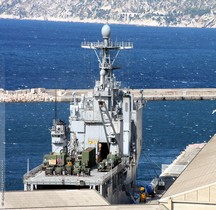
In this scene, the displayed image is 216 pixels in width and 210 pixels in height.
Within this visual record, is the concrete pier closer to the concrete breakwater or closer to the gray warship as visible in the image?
the concrete breakwater

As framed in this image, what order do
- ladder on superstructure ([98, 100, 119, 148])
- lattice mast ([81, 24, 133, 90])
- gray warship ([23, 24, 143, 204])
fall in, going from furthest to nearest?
lattice mast ([81, 24, 133, 90]), ladder on superstructure ([98, 100, 119, 148]), gray warship ([23, 24, 143, 204])

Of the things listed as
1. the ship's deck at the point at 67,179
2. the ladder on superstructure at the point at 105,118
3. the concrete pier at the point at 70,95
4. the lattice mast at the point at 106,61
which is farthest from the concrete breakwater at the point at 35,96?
the ship's deck at the point at 67,179

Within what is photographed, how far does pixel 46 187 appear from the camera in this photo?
53.4m

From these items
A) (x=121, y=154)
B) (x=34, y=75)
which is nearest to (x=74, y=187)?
(x=121, y=154)

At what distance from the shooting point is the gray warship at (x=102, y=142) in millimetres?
54375

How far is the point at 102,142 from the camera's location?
59.1 metres

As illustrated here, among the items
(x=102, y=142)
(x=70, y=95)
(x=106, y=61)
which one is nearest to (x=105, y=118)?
Answer: (x=102, y=142)

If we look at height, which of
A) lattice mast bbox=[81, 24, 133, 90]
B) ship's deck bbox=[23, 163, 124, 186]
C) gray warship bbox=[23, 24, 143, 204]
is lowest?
ship's deck bbox=[23, 163, 124, 186]

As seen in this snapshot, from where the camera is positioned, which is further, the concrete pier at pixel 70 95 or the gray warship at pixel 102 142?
the concrete pier at pixel 70 95

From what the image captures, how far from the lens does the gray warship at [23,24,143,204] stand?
2141 inches

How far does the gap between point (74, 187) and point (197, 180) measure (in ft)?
32.5

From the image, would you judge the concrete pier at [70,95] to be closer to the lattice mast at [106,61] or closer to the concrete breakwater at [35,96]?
the concrete breakwater at [35,96]

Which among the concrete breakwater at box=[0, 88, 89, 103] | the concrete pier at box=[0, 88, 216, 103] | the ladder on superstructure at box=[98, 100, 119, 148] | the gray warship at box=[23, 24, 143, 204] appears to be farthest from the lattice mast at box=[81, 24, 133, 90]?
the concrete breakwater at box=[0, 88, 89, 103]

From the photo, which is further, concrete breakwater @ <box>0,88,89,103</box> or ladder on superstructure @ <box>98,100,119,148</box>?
concrete breakwater @ <box>0,88,89,103</box>
